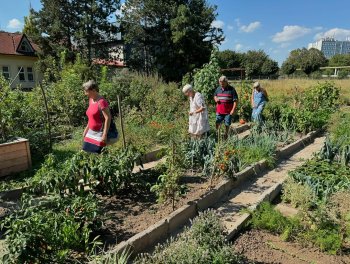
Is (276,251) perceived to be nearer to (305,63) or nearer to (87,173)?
(87,173)

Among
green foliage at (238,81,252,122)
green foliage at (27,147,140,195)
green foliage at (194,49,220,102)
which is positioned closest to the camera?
green foliage at (27,147,140,195)

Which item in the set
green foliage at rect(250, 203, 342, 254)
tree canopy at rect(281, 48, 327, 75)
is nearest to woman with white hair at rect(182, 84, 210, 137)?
green foliage at rect(250, 203, 342, 254)

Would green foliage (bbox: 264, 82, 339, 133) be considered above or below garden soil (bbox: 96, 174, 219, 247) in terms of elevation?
above

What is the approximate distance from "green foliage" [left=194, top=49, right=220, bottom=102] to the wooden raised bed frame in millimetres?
6422

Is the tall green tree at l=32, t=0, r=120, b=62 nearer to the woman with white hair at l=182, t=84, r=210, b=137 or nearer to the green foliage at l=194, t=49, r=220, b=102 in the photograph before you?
the green foliage at l=194, t=49, r=220, b=102

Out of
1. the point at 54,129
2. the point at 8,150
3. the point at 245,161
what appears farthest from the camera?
the point at 54,129

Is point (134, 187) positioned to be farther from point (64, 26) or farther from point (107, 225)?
point (64, 26)

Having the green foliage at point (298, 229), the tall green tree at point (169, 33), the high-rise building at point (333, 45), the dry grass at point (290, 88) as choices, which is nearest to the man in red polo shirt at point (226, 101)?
the green foliage at point (298, 229)

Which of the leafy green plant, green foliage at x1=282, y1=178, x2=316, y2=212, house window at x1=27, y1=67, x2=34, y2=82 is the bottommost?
green foliage at x1=282, y1=178, x2=316, y2=212

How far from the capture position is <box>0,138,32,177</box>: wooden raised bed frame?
5.36 meters

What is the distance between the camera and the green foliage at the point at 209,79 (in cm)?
1052

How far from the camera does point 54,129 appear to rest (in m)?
8.49

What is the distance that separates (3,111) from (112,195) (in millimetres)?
3346

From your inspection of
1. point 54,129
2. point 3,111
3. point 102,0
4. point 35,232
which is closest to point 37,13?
point 102,0
